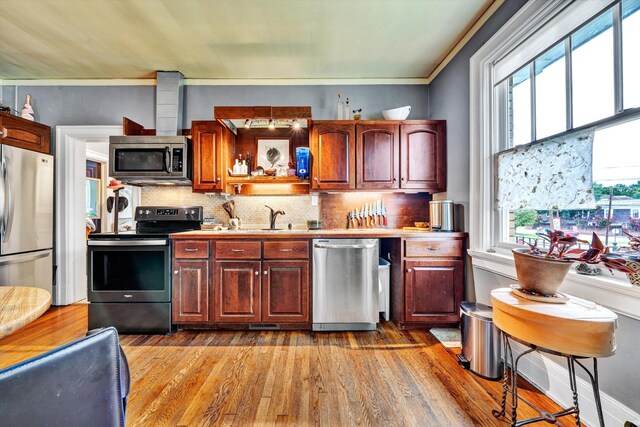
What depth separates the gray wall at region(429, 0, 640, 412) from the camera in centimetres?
128

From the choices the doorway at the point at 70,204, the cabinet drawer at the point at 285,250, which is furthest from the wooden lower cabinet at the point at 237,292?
the doorway at the point at 70,204

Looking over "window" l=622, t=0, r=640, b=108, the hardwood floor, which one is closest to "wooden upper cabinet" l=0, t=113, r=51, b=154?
the hardwood floor

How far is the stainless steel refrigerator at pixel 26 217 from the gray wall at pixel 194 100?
27.6 inches

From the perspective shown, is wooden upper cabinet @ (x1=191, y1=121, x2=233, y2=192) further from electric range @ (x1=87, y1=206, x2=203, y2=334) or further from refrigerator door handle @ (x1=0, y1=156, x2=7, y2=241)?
refrigerator door handle @ (x1=0, y1=156, x2=7, y2=241)

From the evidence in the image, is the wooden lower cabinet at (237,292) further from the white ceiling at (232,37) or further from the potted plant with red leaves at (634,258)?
the potted plant with red leaves at (634,258)

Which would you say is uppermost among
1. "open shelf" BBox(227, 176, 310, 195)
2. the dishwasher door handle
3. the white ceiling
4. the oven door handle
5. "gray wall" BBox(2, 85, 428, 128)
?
the white ceiling

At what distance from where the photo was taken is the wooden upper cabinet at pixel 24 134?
9.14ft

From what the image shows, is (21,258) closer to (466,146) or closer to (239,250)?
(239,250)

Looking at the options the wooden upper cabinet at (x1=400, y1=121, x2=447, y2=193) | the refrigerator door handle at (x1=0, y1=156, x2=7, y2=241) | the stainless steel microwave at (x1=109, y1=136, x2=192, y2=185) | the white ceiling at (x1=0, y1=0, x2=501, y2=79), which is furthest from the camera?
the wooden upper cabinet at (x1=400, y1=121, x2=447, y2=193)

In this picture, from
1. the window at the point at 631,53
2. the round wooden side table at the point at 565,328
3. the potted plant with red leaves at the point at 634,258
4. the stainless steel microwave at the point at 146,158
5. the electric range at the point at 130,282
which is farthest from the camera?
the stainless steel microwave at the point at 146,158

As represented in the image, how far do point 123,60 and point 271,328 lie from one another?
3.19 metres

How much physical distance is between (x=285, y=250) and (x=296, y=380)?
3.65ft

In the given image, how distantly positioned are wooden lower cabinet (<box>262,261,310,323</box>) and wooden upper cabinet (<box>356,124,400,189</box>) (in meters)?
1.16

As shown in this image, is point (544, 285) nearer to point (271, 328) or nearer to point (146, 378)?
point (271, 328)
